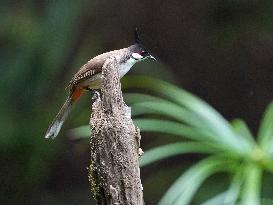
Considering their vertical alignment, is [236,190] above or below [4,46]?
below

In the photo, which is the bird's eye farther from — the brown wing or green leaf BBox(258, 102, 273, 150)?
green leaf BBox(258, 102, 273, 150)

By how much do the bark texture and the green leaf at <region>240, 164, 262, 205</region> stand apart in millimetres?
822

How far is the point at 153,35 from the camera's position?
648 cm

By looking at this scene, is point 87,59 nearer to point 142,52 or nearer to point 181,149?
point 181,149

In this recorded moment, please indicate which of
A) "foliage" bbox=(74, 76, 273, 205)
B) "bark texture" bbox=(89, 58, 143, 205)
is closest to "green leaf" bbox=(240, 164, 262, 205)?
"foliage" bbox=(74, 76, 273, 205)

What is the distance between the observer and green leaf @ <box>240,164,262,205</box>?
3.64 m

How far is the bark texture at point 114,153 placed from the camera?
2.89 metres

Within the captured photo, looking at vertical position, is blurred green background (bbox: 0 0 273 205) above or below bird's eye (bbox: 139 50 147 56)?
above

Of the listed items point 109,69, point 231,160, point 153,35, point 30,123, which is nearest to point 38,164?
point 30,123

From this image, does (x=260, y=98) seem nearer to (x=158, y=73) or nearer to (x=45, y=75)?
(x=158, y=73)

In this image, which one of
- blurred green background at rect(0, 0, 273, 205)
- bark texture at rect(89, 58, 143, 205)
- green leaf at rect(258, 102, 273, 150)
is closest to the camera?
bark texture at rect(89, 58, 143, 205)

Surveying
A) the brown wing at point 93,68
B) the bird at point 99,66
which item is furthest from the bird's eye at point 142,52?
the brown wing at point 93,68

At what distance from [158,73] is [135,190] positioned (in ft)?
9.96

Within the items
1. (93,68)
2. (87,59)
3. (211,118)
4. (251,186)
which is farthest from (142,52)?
(87,59)
